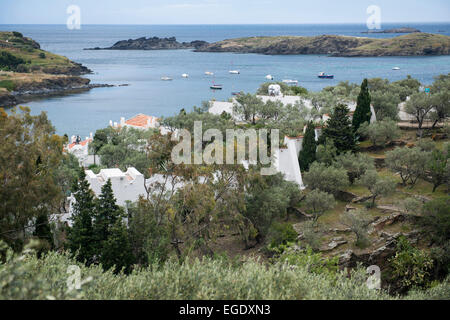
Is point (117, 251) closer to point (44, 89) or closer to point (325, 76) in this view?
point (44, 89)

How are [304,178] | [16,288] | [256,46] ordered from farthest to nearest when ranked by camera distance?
[256,46]
[304,178]
[16,288]

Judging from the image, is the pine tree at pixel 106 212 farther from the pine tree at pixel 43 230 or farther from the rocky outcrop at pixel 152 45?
the rocky outcrop at pixel 152 45

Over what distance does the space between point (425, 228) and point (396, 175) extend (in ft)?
19.6

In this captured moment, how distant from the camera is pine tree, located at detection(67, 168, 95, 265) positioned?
16.6 meters

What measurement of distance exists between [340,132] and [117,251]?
53.8 feet

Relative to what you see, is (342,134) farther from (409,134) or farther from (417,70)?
(417,70)

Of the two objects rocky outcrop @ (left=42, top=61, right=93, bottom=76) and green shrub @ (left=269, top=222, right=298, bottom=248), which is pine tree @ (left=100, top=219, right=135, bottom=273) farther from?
rocky outcrop @ (left=42, top=61, right=93, bottom=76)

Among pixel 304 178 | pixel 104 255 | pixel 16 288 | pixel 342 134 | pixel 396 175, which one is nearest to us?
pixel 16 288

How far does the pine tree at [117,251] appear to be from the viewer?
16.2 m

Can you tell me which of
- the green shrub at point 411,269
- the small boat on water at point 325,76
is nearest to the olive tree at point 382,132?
the green shrub at point 411,269

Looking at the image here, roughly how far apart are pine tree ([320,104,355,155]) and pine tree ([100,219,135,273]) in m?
15.2

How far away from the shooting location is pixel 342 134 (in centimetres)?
2739

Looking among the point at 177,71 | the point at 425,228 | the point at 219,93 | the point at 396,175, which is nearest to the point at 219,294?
the point at 425,228

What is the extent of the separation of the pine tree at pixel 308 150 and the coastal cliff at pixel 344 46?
377 ft
